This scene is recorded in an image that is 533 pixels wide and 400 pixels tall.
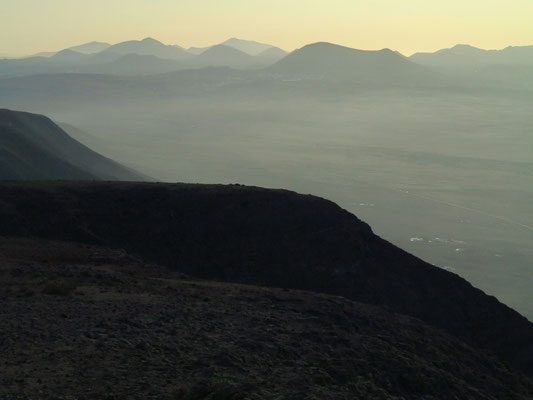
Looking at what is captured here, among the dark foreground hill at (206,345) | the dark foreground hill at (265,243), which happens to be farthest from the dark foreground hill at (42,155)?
the dark foreground hill at (206,345)

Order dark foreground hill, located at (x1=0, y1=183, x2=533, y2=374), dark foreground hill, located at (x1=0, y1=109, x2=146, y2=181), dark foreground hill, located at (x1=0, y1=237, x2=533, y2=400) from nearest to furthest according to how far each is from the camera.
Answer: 1. dark foreground hill, located at (x1=0, y1=237, x2=533, y2=400)
2. dark foreground hill, located at (x1=0, y1=183, x2=533, y2=374)
3. dark foreground hill, located at (x1=0, y1=109, x2=146, y2=181)

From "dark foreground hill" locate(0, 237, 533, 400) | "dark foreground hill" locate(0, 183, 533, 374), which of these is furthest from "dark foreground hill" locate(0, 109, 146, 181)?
"dark foreground hill" locate(0, 237, 533, 400)

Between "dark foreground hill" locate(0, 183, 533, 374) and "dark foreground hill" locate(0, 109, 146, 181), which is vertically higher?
"dark foreground hill" locate(0, 109, 146, 181)

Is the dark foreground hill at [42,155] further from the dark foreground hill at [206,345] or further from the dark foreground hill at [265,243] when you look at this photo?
the dark foreground hill at [206,345]

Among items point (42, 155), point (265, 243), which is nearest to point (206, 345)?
point (265, 243)

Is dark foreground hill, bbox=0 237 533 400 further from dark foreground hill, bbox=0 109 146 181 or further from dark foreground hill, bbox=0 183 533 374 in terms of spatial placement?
dark foreground hill, bbox=0 109 146 181

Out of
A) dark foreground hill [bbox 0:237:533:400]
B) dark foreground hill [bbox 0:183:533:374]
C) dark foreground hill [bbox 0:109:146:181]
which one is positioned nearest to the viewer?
dark foreground hill [bbox 0:237:533:400]
